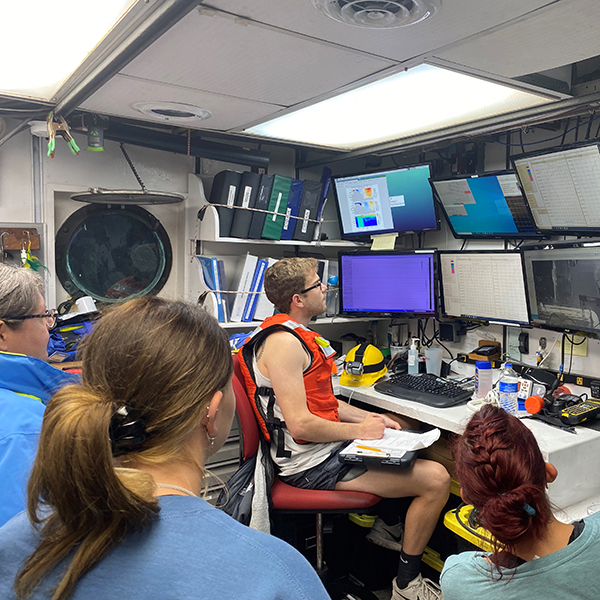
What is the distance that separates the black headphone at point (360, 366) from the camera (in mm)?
2645

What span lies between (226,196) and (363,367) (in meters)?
1.14

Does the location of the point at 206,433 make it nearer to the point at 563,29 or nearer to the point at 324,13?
the point at 324,13

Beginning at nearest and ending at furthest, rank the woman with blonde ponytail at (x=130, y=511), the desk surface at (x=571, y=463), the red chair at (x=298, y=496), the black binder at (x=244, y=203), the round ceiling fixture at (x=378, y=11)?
the woman with blonde ponytail at (x=130, y=511)
the round ceiling fixture at (x=378, y=11)
the desk surface at (x=571, y=463)
the red chair at (x=298, y=496)
the black binder at (x=244, y=203)

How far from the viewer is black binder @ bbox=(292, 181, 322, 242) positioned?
3.02 meters

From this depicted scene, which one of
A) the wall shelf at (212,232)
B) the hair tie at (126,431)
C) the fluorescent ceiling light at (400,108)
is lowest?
the hair tie at (126,431)

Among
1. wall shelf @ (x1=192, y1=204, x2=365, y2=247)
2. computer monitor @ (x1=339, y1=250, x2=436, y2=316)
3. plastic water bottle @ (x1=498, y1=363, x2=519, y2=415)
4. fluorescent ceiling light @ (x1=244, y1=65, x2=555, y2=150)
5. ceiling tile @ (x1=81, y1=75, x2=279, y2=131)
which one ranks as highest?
fluorescent ceiling light @ (x1=244, y1=65, x2=555, y2=150)

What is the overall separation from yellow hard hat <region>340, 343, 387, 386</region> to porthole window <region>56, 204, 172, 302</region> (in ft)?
3.82

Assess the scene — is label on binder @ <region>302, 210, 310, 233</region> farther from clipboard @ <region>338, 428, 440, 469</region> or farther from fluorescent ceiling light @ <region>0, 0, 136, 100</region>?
fluorescent ceiling light @ <region>0, 0, 136, 100</region>

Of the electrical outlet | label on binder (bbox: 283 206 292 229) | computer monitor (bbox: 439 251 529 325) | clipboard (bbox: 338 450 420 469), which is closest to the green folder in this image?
label on binder (bbox: 283 206 292 229)

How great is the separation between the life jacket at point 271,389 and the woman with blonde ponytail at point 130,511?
1.26 meters

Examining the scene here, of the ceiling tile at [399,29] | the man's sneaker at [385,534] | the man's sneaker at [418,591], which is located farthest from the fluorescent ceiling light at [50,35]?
the man's sneaker at [385,534]

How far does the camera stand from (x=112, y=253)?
9.40 ft

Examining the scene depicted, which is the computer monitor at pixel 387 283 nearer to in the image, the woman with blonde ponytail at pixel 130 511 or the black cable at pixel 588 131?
the black cable at pixel 588 131

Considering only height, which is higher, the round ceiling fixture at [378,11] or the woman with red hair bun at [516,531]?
the round ceiling fixture at [378,11]
